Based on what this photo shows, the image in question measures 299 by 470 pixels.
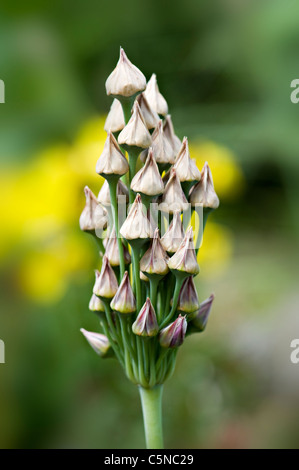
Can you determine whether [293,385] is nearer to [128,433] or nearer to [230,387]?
[230,387]

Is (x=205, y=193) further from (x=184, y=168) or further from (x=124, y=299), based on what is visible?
(x=124, y=299)

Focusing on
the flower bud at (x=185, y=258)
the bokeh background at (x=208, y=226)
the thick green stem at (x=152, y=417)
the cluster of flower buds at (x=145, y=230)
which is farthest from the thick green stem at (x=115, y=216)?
the bokeh background at (x=208, y=226)

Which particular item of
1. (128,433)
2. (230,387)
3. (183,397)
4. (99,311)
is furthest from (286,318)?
(99,311)

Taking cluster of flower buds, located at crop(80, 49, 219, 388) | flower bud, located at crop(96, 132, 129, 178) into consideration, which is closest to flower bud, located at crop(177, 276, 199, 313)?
cluster of flower buds, located at crop(80, 49, 219, 388)

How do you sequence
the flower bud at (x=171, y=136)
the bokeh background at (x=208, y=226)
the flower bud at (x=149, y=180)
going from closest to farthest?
the flower bud at (x=149, y=180)
the flower bud at (x=171, y=136)
the bokeh background at (x=208, y=226)

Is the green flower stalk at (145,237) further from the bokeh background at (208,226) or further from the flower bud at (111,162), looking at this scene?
the bokeh background at (208,226)

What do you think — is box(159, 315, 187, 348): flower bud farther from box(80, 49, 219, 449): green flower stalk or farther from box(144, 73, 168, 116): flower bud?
box(144, 73, 168, 116): flower bud

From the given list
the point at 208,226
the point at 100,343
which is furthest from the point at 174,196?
the point at 208,226
